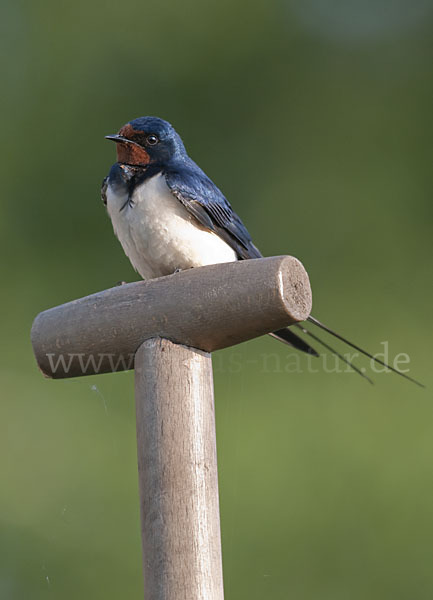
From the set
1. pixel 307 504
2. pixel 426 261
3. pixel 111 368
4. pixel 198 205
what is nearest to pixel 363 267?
pixel 426 261

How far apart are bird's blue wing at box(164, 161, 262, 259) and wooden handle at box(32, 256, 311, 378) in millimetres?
341

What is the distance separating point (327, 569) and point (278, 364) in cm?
65

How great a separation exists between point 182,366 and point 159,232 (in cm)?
41

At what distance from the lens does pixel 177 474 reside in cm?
140

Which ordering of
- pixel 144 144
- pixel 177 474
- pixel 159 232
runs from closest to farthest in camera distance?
pixel 177 474, pixel 159 232, pixel 144 144

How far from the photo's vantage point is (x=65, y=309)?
5.21 feet

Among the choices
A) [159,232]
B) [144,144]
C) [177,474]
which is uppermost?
[144,144]

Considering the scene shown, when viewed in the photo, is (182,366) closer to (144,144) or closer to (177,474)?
(177,474)

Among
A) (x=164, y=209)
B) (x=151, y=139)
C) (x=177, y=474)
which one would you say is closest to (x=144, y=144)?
(x=151, y=139)

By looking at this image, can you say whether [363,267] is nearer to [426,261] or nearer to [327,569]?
[426,261]

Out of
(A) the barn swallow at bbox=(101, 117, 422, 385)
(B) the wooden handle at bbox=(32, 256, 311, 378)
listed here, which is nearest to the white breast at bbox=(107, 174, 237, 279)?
(A) the barn swallow at bbox=(101, 117, 422, 385)

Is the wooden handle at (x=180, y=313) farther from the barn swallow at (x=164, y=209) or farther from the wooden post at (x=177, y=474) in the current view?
the barn swallow at (x=164, y=209)

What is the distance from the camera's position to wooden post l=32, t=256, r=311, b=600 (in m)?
1.38

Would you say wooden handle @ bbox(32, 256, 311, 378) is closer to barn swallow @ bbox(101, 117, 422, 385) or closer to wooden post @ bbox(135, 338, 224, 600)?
wooden post @ bbox(135, 338, 224, 600)
